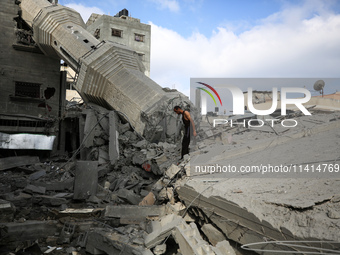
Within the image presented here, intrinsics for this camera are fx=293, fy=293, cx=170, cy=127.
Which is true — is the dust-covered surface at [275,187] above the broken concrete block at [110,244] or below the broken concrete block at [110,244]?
above

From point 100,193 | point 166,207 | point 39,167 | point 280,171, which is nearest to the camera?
point 280,171

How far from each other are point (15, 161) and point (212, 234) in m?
10.5

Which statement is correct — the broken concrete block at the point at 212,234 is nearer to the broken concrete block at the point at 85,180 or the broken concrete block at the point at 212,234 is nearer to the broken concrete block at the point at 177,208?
the broken concrete block at the point at 177,208

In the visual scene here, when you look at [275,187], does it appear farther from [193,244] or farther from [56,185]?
[56,185]

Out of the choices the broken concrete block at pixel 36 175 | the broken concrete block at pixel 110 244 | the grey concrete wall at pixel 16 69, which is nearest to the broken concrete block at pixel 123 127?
the broken concrete block at pixel 36 175

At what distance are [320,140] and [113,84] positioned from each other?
9162 mm

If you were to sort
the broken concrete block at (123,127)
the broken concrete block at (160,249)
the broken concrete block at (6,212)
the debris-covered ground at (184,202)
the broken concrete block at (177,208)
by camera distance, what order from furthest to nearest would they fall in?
the broken concrete block at (123,127) < the broken concrete block at (6,212) < the broken concrete block at (177,208) < the broken concrete block at (160,249) < the debris-covered ground at (184,202)

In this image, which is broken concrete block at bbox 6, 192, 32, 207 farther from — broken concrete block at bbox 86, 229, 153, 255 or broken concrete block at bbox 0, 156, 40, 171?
broken concrete block at bbox 0, 156, 40, 171

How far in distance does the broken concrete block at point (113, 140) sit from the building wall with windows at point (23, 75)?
5.41 metres

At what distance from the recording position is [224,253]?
3324 millimetres

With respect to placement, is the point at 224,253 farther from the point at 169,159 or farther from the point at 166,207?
the point at 169,159

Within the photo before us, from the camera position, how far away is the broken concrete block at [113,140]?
10.6 meters

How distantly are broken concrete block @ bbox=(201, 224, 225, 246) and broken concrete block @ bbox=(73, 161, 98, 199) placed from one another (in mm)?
4561

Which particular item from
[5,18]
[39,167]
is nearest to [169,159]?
[39,167]
